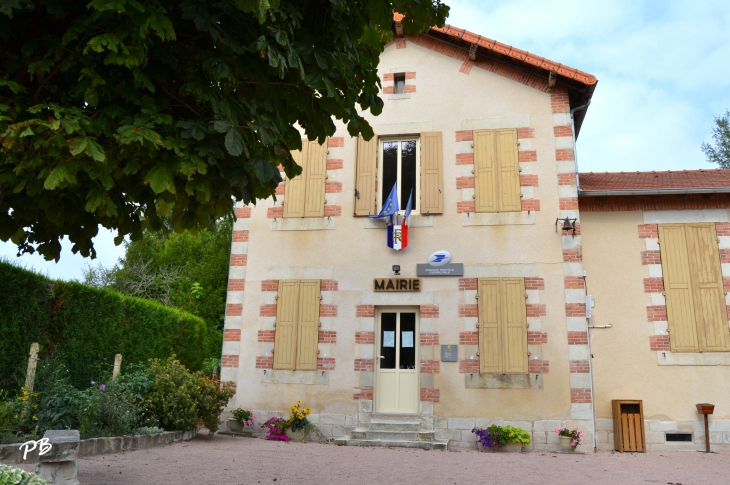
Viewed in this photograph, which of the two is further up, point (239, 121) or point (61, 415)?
point (239, 121)

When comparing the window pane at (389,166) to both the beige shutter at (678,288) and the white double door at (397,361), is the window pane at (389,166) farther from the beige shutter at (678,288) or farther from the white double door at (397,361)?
the beige shutter at (678,288)

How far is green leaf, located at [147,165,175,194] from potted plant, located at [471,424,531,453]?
265 inches

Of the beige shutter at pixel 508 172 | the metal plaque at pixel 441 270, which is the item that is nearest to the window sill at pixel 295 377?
the metal plaque at pixel 441 270

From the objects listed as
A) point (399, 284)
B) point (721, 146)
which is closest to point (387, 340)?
point (399, 284)

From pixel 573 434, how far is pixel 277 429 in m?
4.35

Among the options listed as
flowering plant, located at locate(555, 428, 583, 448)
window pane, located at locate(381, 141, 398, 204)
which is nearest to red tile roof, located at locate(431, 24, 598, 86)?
window pane, located at locate(381, 141, 398, 204)

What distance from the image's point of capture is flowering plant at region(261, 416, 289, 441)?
928cm

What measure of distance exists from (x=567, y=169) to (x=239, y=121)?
684 centimetres

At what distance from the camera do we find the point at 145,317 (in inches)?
426

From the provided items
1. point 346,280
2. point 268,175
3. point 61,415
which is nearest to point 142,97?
point 268,175

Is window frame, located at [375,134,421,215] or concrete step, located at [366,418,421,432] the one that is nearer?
concrete step, located at [366,418,421,432]

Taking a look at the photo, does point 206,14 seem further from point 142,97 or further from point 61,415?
point 61,415

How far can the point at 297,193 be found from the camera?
34.4 ft

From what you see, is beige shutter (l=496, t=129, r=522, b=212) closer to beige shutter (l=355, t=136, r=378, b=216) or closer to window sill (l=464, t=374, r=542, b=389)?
beige shutter (l=355, t=136, r=378, b=216)
